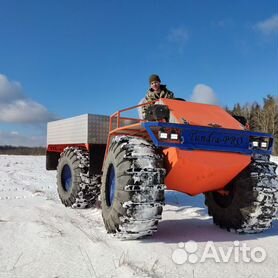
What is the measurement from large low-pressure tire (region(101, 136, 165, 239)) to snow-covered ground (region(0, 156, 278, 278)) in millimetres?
205

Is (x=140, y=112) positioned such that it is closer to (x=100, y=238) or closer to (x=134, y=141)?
(x=134, y=141)

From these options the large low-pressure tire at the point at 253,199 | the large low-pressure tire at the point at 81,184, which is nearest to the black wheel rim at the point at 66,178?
the large low-pressure tire at the point at 81,184

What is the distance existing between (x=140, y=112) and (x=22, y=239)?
9.10ft

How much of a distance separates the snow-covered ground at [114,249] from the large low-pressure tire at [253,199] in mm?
155

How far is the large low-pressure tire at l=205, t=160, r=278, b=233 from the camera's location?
424 cm

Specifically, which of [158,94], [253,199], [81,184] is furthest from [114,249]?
[158,94]

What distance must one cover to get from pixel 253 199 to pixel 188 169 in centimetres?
96

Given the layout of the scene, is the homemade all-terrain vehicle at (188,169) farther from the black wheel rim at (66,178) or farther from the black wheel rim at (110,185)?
the black wheel rim at (66,178)

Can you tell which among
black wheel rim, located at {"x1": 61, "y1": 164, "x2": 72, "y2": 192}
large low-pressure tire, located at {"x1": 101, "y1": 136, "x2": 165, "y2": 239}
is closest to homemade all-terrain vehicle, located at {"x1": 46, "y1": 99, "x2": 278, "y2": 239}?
large low-pressure tire, located at {"x1": 101, "y1": 136, "x2": 165, "y2": 239}

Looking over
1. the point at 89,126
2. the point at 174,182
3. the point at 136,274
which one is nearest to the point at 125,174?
the point at 174,182

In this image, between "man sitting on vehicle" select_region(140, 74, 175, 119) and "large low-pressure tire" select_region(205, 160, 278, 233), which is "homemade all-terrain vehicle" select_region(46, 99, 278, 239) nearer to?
"large low-pressure tire" select_region(205, 160, 278, 233)
